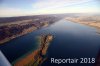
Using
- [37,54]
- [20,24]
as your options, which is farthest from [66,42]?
[20,24]

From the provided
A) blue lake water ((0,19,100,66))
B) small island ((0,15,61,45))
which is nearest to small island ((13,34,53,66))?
blue lake water ((0,19,100,66))

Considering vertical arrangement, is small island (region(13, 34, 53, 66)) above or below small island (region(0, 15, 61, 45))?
below

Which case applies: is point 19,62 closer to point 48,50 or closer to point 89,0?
point 48,50

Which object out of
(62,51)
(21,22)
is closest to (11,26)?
(21,22)

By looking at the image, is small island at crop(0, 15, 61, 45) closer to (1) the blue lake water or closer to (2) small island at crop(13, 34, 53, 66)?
(1) the blue lake water

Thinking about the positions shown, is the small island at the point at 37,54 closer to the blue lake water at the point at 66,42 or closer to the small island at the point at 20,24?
the blue lake water at the point at 66,42

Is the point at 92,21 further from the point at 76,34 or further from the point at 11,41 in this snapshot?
the point at 11,41

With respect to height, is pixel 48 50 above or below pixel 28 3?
below
